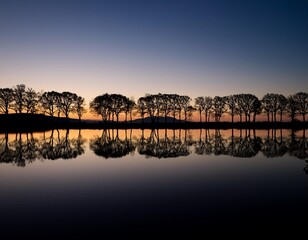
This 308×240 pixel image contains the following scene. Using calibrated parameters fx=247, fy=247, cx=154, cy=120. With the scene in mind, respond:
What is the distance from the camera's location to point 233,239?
6512 mm

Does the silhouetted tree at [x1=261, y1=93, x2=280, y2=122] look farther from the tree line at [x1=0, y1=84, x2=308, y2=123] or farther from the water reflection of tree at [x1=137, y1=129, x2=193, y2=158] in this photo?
the water reflection of tree at [x1=137, y1=129, x2=193, y2=158]

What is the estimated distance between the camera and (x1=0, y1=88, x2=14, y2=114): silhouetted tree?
86812 millimetres

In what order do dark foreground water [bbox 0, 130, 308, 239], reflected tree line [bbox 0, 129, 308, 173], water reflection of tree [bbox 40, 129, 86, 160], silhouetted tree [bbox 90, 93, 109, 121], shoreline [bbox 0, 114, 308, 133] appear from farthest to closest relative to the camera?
1. silhouetted tree [bbox 90, 93, 109, 121]
2. shoreline [bbox 0, 114, 308, 133]
3. water reflection of tree [bbox 40, 129, 86, 160]
4. reflected tree line [bbox 0, 129, 308, 173]
5. dark foreground water [bbox 0, 130, 308, 239]

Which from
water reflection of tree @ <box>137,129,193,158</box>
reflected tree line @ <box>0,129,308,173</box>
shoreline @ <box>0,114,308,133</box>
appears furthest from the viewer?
shoreline @ <box>0,114,308,133</box>

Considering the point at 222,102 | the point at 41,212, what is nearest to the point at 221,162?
the point at 41,212

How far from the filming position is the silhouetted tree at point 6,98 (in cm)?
8681

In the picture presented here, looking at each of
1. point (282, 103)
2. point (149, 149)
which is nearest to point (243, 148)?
point (149, 149)

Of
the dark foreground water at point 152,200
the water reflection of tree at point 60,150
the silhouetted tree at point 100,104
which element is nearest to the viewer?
the dark foreground water at point 152,200

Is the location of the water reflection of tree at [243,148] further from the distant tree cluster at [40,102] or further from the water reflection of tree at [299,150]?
the distant tree cluster at [40,102]

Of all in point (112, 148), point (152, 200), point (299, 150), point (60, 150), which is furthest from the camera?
point (112, 148)

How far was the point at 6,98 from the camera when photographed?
8750 cm

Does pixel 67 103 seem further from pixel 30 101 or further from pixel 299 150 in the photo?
pixel 299 150

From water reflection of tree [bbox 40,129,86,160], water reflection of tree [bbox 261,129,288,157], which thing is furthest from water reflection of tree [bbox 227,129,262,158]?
water reflection of tree [bbox 40,129,86,160]

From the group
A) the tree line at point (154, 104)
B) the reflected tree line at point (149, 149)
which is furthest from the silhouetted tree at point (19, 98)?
the reflected tree line at point (149, 149)
